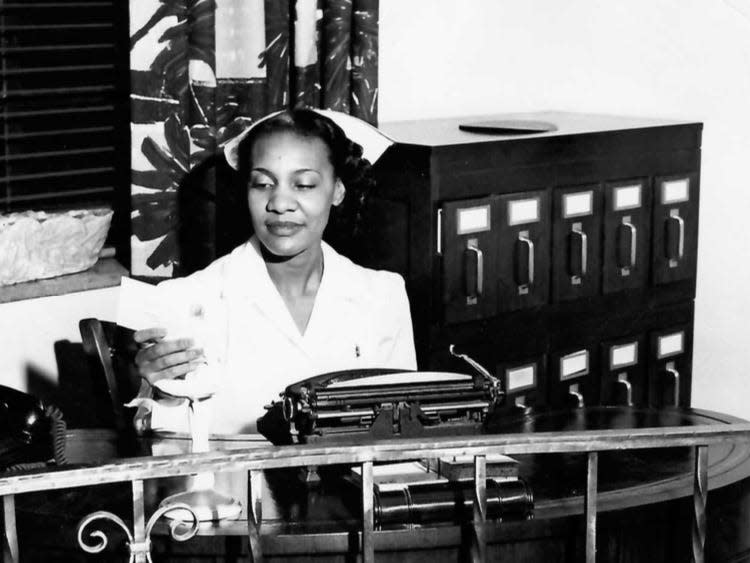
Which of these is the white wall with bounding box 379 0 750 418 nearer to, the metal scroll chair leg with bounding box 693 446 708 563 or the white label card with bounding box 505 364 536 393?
the white label card with bounding box 505 364 536 393

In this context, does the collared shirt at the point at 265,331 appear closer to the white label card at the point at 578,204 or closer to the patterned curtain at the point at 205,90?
the patterned curtain at the point at 205,90

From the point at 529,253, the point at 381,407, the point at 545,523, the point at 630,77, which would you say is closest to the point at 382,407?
the point at 381,407

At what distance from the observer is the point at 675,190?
3.88m

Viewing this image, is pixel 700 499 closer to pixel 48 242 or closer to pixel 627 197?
pixel 627 197

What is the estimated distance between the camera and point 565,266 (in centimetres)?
362

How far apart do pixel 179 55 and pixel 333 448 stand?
197 cm

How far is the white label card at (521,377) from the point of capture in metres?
3.55

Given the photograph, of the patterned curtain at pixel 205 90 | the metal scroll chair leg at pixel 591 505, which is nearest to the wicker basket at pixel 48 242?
the patterned curtain at pixel 205 90

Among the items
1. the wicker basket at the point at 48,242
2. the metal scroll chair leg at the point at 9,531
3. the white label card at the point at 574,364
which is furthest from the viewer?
the white label card at the point at 574,364

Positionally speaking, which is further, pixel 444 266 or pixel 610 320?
pixel 610 320

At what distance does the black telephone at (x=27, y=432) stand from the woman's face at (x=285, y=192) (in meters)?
0.76

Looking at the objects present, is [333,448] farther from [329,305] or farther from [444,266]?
[444,266]

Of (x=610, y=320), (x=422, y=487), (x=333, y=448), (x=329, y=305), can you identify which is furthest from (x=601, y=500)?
(x=610, y=320)

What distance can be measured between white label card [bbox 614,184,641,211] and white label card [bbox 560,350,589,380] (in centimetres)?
48
